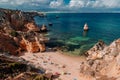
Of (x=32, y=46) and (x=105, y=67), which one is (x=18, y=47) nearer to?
(x=32, y=46)

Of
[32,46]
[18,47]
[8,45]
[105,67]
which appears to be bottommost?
[105,67]

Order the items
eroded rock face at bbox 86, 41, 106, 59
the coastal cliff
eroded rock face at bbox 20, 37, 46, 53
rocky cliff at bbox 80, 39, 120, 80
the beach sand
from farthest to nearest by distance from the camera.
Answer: eroded rock face at bbox 20, 37, 46, 53, eroded rock face at bbox 86, 41, 106, 59, the beach sand, the coastal cliff, rocky cliff at bbox 80, 39, 120, 80

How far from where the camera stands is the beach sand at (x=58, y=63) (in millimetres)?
38481

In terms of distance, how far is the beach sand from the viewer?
3848cm

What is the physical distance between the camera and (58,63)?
45750mm

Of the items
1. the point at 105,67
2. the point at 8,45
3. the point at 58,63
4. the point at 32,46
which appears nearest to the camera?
the point at 105,67

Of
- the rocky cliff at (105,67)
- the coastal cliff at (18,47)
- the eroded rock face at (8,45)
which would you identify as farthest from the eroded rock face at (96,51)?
the eroded rock face at (8,45)

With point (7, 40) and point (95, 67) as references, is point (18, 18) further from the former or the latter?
point (95, 67)

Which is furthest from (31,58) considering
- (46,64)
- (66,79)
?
(66,79)

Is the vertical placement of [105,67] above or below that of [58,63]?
above

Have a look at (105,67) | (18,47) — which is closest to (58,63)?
(18,47)

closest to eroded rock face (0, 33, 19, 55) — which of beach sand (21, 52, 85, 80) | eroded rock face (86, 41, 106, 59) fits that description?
beach sand (21, 52, 85, 80)

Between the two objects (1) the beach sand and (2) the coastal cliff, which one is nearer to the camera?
(2) the coastal cliff

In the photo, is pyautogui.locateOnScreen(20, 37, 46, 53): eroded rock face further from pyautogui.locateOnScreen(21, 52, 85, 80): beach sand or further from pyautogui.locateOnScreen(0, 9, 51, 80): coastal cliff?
pyautogui.locateOnScreen(21, 52, 85, 80): beach sand
